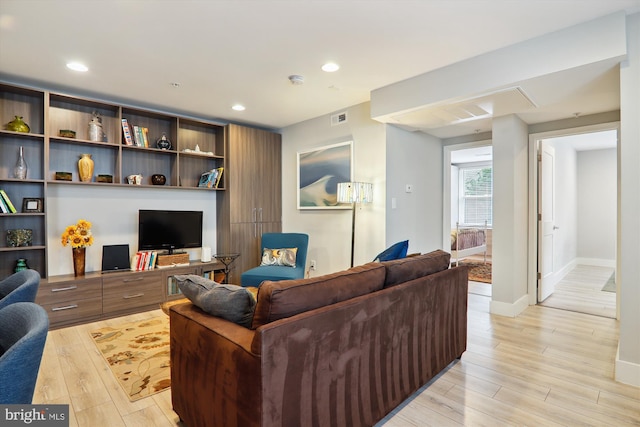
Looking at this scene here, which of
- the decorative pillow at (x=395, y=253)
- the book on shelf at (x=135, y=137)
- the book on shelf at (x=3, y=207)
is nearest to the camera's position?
the decorative pillow at (x=395, y=253)

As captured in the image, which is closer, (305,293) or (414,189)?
(305,293)

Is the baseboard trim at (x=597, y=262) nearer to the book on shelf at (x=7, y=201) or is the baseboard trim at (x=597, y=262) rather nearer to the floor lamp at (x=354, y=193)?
the floor lamp at (x=354, y=193)

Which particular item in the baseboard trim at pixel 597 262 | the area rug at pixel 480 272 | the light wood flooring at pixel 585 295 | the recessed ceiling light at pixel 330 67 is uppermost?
the recessed ceiling light at pixel 330 67

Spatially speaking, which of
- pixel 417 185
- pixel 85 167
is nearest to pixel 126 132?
pixel 85 167

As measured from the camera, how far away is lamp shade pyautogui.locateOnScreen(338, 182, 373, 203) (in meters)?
3.64

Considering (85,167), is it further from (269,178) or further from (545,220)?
(545,220)

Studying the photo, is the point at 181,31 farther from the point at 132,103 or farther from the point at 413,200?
the point at 413,200

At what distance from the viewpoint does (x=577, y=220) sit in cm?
686

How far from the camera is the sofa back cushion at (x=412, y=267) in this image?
195cm

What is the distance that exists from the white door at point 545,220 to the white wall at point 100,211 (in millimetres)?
4556

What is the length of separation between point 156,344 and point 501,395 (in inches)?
107

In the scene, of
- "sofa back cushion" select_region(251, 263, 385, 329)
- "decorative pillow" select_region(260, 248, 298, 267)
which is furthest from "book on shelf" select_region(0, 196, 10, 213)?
"sofa back cushion" select_region(251, 263, 385, 329)

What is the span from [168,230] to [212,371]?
10.2 ft

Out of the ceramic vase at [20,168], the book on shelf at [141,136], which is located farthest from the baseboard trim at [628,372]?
the ceramic vase at [20,168]
